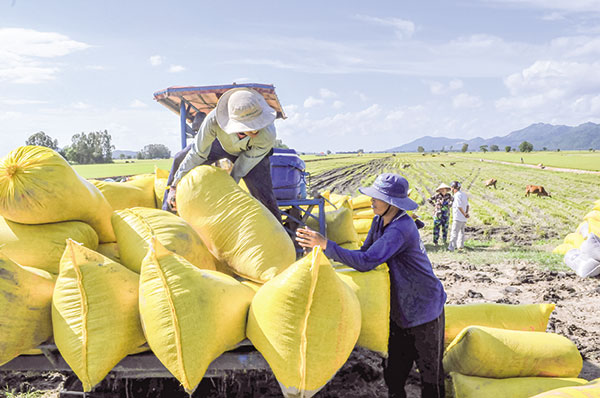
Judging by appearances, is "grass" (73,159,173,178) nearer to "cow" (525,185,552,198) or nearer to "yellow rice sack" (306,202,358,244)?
"cow" (525,185,552,198)

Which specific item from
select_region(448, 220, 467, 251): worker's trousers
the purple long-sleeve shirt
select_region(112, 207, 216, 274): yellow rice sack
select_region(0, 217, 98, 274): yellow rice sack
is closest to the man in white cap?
select_region(112, 207, 216, 274): yellow rice sack

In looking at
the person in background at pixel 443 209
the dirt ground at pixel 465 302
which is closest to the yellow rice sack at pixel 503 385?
the dirt ground at pixel 465 302

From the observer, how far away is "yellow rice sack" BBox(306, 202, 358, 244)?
515 cm

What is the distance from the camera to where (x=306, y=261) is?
6.08 feet

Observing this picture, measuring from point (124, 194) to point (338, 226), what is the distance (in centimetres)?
255

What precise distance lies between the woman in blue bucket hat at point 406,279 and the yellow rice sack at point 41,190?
1.46m

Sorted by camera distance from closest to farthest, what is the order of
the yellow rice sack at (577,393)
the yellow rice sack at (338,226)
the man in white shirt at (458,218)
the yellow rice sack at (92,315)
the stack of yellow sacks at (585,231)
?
the yellow rice sack at (577,393) → the yellow rice sack at (92,315) → the yellow rice sack at (338,226) → the stack of yellow sacks at (585,231) → the man in white shirt at (458,218)

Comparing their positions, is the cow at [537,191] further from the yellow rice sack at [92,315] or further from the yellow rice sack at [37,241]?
the yellow rice sack at [92,315]

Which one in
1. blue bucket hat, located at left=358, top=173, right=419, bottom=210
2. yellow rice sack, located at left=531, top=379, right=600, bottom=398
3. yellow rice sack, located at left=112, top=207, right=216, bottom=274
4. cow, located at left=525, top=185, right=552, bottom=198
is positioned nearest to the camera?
yellow rice sack, located at left=531, top=379, right=600, bottom=398

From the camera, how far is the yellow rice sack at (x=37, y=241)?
2410mm

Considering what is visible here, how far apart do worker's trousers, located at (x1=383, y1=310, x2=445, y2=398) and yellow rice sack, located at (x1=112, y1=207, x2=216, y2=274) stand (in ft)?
3.93

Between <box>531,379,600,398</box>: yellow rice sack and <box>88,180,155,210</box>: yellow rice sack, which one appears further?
<box>88,180,155,210</box>: yellow rice sack

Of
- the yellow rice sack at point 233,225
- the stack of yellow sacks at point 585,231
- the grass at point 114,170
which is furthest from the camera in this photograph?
the grass at point 114,170

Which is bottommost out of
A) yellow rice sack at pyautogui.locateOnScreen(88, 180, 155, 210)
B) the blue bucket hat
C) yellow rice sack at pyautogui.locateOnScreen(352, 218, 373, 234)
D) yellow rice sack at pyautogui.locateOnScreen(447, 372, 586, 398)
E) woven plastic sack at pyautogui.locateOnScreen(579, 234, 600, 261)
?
yellow rice sack at pyautogui.locateOnScreen(447, 372, 586, 398)
